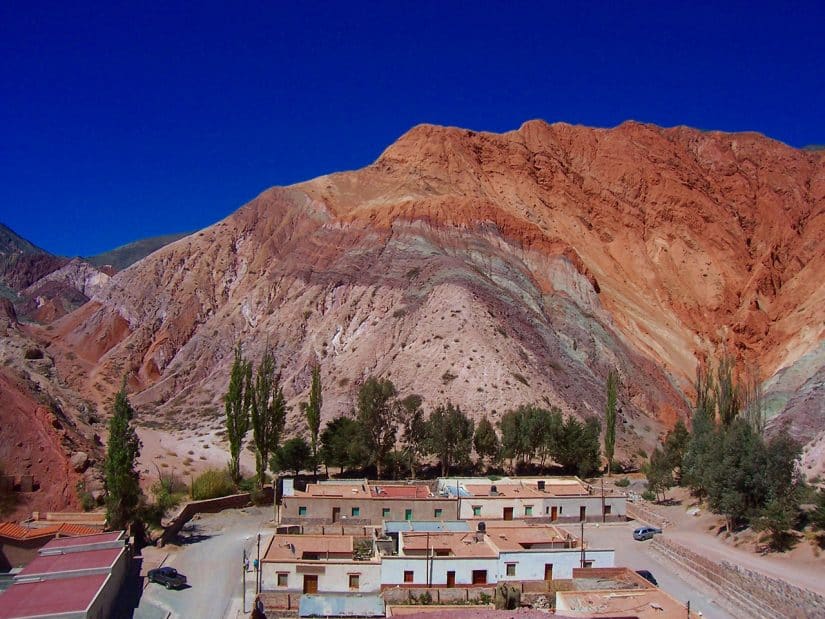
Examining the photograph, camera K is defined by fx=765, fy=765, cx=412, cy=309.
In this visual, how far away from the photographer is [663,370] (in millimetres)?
77375

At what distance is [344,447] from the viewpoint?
45406 mm

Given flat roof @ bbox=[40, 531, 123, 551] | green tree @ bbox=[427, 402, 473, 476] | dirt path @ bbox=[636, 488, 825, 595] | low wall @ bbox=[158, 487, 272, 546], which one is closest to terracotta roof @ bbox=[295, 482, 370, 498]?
low wall @ bbox=[158, 487, 272, 546]

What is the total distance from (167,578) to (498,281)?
50.2 m


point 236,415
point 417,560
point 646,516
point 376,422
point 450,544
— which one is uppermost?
point 236,415

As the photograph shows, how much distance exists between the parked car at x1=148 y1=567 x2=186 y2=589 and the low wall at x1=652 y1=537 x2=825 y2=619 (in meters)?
20.1

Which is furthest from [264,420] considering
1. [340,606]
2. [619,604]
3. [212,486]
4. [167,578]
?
[619,604]

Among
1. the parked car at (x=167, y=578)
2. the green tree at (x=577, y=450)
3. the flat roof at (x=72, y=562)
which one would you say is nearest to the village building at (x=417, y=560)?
the parked car at (x=167, y=578)

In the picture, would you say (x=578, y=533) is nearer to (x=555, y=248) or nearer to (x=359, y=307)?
(x=359, y=307)

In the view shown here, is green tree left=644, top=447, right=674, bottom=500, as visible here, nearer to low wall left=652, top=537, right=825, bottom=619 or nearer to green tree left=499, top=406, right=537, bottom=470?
green tree left=499, top=406, right=537, bottom=470

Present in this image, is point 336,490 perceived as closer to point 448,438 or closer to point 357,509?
point 357,509

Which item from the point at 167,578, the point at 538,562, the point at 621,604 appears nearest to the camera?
the point at 621,604

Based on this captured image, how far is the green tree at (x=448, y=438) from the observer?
45.7m

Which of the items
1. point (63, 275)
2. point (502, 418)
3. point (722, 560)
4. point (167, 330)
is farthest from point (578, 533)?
point (63, 275)

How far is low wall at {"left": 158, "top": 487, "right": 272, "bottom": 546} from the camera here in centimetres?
3416
